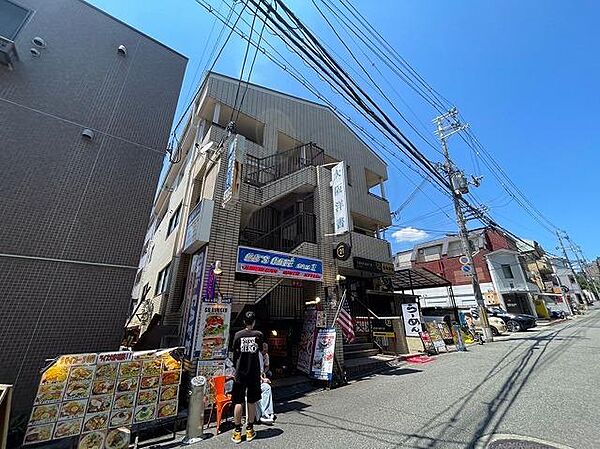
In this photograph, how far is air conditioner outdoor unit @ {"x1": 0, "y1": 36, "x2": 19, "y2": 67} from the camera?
20.2 feet

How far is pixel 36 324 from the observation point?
500cm

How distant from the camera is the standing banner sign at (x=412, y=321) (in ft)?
38.9

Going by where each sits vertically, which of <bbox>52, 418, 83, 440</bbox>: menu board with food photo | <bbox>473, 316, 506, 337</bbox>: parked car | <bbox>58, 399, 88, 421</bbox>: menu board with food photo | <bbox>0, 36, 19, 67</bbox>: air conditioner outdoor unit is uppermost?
<bbox>0, 36, 19, 67</bbox>: air conditioner outdoor unit

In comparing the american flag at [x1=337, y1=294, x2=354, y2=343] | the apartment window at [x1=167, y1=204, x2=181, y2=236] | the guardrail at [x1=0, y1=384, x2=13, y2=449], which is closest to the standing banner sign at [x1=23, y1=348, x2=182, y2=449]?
the guardrail at [x1=0, y1=384, x2=13, y2=449]

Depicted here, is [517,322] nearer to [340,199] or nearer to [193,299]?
[340,199]

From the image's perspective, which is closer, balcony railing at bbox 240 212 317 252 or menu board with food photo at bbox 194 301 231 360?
menu board with food photo at bbox 194 301 231 360

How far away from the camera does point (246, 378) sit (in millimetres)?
4555

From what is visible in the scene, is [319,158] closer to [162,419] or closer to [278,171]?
[278,171]

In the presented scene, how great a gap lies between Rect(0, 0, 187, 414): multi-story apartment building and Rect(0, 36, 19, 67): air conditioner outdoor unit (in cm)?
2

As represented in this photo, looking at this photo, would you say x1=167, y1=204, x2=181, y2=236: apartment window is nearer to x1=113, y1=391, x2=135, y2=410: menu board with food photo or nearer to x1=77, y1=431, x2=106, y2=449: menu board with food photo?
x1=113, y1=391, x2=135, y2=410: menu board with food photo

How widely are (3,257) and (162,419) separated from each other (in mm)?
4520

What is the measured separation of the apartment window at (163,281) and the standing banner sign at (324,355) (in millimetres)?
6283

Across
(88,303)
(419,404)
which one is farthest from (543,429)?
(88,303)

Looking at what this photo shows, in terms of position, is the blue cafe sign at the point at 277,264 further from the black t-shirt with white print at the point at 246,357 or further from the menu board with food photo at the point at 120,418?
the menu board with food photo at the point at 120,418
